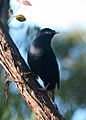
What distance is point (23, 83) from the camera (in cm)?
431

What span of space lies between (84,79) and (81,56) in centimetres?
119

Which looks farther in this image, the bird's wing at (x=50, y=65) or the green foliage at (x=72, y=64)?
the green foliage at (x=72, y=64)

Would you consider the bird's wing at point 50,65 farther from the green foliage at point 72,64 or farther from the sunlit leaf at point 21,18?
the green foliage at point 72,64

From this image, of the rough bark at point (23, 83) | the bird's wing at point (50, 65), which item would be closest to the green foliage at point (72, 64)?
the bird's wing at point (50, 65)

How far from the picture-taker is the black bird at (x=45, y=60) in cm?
511

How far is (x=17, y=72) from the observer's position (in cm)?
429

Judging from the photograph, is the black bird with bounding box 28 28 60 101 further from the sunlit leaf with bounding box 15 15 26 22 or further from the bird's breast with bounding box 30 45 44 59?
the sunlit leaf with bounding box 15 15 26 22

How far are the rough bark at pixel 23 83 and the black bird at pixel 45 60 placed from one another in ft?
2.34

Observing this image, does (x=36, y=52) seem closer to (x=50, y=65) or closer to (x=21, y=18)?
(x=50, y=65)

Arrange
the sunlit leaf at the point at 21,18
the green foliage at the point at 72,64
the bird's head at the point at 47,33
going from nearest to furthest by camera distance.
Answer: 1. the sunlit leaf at the point at 21,18
2. the bird's head at the point at 47,33
3. the green foliage at the point at 72,64

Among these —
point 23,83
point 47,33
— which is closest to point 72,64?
point 47,33

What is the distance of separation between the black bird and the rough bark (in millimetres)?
714

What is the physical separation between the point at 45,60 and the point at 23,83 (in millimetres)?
904

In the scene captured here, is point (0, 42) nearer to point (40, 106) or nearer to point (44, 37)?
point (40, 106)
